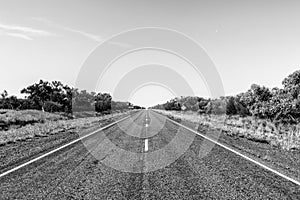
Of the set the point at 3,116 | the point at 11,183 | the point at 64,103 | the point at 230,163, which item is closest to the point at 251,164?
the point at 230,163

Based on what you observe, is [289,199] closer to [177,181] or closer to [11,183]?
[177,181]

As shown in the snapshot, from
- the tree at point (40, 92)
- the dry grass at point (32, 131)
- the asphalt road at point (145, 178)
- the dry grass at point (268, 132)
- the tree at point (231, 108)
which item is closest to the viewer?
the asphalt road at point (145, 178)

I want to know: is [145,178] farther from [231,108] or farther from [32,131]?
[231,108]

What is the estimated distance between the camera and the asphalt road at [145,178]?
14.0 ft

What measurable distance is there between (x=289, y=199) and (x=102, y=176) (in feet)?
12.9

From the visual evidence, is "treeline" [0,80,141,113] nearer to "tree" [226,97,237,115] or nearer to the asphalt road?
"tree" [226,97,237,115]

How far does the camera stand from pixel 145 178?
5.24 m

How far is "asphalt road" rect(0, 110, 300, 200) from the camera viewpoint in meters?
4.26

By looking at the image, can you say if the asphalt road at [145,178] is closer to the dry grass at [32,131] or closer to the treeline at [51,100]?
the dry grass at [32,131]

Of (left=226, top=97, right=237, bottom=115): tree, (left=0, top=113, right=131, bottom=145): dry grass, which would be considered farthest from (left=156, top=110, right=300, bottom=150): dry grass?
(left=226, top=97, right=237, bottom=115): tree

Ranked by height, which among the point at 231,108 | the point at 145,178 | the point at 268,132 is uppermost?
the point at 231,108

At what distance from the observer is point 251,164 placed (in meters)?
6.57

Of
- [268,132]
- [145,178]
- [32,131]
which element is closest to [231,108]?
[268,132]

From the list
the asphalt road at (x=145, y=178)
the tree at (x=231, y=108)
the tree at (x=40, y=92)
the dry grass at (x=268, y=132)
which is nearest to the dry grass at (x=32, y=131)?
the asphalt road at (x=145, y=178)
